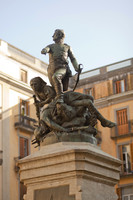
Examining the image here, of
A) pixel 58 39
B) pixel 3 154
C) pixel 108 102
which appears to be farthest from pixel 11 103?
pixel 58 39

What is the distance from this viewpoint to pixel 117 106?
35.4 m

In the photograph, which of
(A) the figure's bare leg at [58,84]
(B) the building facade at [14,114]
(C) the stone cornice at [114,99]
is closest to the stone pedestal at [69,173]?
(A) the figure's bare leg at [58,84]

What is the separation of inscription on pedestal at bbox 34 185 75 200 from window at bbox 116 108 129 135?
87.8 feet

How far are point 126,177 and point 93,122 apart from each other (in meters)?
24.9

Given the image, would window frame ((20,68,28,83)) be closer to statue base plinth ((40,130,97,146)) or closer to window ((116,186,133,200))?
window ((116,186,133,200))

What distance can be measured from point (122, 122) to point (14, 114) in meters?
9.05

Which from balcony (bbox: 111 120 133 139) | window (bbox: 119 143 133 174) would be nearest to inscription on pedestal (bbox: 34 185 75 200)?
window (bbox: 119 143 133 174)

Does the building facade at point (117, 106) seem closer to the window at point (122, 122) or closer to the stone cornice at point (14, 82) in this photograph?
the window at point (122, 122)

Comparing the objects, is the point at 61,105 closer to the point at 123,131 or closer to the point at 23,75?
the point at 23,75

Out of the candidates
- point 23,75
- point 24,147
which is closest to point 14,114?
point 24,147

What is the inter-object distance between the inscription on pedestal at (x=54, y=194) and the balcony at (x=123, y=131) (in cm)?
2626

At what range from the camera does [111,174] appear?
8.09 meters

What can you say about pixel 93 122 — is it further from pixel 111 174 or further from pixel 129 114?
pixel 129 114

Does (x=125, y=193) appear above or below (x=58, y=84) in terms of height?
below
